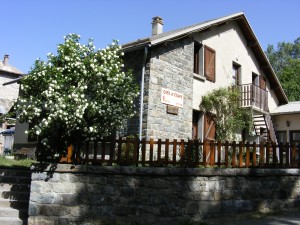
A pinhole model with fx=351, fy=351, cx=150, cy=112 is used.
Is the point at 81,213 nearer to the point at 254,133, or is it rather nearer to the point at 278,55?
the point at 254,133

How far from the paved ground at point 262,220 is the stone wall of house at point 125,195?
0.18 m

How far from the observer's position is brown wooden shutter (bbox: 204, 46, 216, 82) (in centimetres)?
1358

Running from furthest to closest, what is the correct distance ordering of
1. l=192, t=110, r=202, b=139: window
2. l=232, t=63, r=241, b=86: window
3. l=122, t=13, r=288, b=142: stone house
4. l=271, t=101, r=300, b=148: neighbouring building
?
l=271, t=101, r=300, b=148: neighbouring building
l=232, t=63, r=241, b=86: window
l=192, t=110, r=202, b=139: window
l=122, t=13, r=288, b=142: stone house

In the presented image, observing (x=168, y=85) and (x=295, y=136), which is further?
(x=295, y=136)

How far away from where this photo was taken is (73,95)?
621 centimetres

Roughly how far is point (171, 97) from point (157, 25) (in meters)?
4.14

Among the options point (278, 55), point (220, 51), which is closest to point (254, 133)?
point (220, 51)

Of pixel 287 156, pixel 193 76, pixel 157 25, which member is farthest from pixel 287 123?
pixel 287 156

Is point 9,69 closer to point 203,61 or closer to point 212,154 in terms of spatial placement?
point 203,61

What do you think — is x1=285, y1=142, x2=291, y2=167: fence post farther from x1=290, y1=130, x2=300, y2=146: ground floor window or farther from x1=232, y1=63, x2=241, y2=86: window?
x1=290, y1=130, x2=300, y2=146: ground floor window

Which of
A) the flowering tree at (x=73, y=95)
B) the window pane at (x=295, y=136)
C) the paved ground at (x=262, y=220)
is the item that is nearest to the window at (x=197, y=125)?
the paved ground at (x=262, y=220)

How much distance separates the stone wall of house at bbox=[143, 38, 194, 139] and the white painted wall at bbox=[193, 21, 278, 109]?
771 mm

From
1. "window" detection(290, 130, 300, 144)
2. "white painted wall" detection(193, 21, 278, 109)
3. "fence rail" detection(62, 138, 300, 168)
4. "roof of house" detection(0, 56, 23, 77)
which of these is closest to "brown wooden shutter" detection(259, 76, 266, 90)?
"white painted wall" detection(193, 21, 278, 109)

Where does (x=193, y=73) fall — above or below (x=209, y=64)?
below
